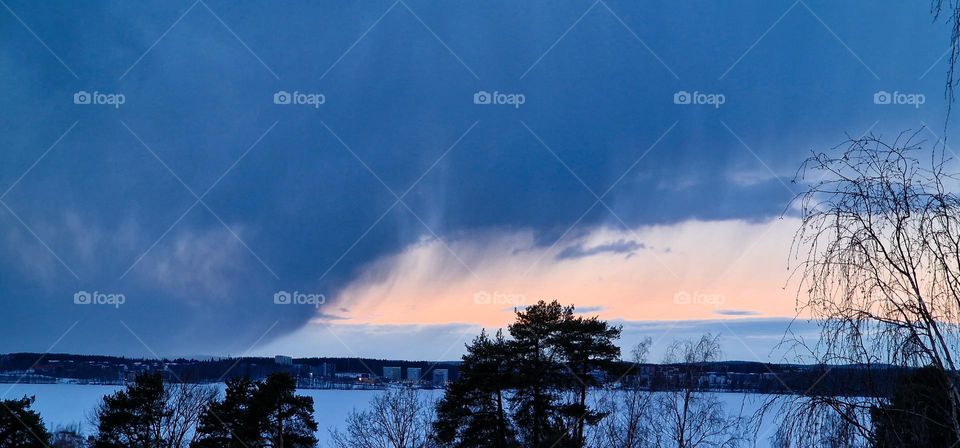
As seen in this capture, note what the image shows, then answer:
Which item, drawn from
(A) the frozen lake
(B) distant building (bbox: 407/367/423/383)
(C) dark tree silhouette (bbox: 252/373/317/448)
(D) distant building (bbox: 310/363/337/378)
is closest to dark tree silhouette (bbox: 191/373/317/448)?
(C) dark tree silhouette (bbox: 252/373/317/448)

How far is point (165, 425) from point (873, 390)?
25960mm

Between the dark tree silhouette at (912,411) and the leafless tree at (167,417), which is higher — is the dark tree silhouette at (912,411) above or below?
above

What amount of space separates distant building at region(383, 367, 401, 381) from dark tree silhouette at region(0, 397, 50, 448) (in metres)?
15.2

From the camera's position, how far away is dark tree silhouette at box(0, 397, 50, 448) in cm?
2167

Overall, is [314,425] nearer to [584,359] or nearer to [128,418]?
[128,418]

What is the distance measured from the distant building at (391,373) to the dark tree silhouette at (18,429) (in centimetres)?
1517

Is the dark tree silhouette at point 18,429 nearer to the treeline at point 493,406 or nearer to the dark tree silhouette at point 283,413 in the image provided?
the treeline at point 493,406

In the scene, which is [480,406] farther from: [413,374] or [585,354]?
[413,374]

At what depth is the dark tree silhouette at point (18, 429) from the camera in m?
21.7

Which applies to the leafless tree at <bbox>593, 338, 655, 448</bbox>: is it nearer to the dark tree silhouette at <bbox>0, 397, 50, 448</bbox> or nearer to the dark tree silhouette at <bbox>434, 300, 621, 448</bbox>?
the dark tree silhouette at <bbox>434, 300, 621, 448</bbox>

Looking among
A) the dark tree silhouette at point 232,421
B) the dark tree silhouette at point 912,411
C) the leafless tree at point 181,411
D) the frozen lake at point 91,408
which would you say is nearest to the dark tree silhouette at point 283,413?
the dark tree silhouette at point 232,421

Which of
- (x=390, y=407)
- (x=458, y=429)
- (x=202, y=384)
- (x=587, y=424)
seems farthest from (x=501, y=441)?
(x=202, y=384)

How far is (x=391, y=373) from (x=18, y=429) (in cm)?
1730

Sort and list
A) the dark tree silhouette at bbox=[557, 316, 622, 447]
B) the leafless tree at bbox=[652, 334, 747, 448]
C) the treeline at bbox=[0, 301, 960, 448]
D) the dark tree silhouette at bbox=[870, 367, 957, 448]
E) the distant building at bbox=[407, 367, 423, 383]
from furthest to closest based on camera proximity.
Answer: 1. the distant building at bbox=[407, 367, 423, 383]
2. the leafless tree at bbox=[652, 334, 747, 448]
3. the dark tree silhouette at bbox=[557, 316, 622, 447]
4. the treeline at bbox=[0, 301, 960, 448]
5. the dark tree silhouette at bbox=[870, 367, 957, 448]
